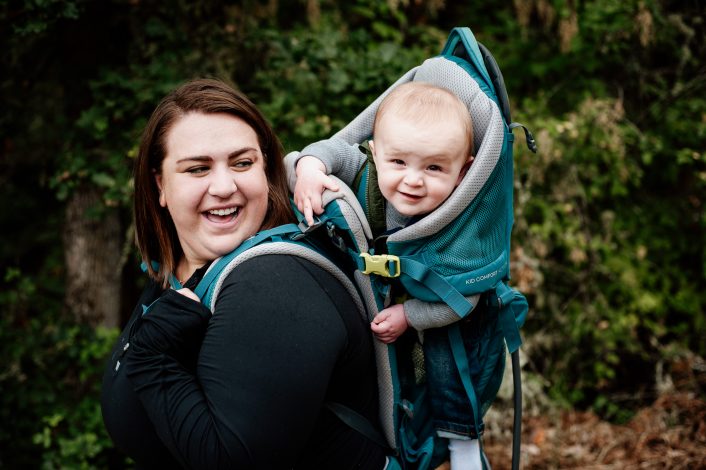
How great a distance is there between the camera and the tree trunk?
3756 millimetres

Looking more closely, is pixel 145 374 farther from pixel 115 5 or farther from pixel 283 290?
pixel 115 5

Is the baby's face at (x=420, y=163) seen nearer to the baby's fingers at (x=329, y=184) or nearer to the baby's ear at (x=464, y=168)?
the baby's ear at (x=464, y=168)

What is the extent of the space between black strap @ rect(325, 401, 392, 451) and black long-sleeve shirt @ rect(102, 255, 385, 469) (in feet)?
0.07

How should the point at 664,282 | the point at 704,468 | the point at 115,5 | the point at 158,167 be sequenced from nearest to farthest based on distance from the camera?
the point at 158,167 → the point at 704,468 → the point at 115,5 → the point at 664,282

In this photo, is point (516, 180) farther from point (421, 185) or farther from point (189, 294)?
point (189, 294)

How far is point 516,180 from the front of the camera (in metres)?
3.70

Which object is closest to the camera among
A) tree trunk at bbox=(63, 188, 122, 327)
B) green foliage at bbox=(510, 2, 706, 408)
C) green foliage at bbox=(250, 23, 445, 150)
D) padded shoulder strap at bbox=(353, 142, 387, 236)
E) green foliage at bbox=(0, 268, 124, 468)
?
padded shoulder strap at bbox=(353, 142, 387, 236)

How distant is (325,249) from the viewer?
1558 mm

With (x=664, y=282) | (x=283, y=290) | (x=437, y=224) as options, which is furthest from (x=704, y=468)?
(x=283, y=290)

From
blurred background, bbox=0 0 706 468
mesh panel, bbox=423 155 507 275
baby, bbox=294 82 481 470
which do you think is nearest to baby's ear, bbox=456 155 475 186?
baby, bbox=294 82 481 470

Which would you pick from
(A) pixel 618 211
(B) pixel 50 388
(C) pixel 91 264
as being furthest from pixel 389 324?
(A) pixel 618 211

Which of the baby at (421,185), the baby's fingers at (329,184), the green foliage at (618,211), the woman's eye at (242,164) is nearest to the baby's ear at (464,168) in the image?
the baby at (421,185)

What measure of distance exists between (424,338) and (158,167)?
0.92 m

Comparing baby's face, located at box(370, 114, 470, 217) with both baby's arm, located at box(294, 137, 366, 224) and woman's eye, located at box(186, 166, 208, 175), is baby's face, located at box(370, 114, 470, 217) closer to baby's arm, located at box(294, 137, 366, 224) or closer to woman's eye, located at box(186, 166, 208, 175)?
baby's arm, located at box(294, 137, 366, 224)
